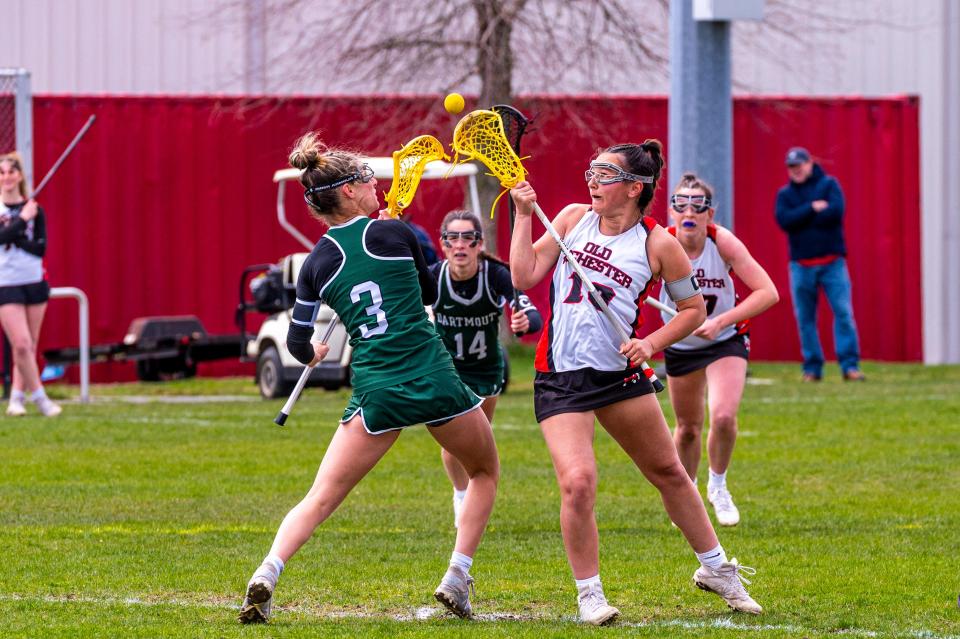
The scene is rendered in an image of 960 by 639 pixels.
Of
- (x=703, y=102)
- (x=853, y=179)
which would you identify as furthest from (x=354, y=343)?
(x=853, y=179)

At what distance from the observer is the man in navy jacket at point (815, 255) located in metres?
17.6

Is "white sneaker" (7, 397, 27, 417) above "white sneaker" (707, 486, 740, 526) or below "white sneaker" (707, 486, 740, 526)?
above

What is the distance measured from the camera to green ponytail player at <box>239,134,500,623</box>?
645 centimetres

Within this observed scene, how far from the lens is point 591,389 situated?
258 inches

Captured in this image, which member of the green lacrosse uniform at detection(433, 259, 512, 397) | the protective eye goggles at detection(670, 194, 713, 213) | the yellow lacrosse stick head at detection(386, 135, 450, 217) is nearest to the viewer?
the yellow lacrosse stick head at detection(386, 135, 450, 217)

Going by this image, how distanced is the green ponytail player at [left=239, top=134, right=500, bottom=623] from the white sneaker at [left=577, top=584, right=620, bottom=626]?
75 cm

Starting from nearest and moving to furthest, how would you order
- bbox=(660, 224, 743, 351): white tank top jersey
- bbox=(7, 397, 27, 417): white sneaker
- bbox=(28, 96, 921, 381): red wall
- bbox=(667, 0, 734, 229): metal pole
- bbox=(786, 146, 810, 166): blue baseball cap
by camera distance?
bbox=(660, 224, 743, 351): white tank top jersey → bbox=(7, 397, 27, 417): white sneaker → bbox=(667, 0, 734, 229): metal pole → bbox=(786, 146, 810, 166): blue baseball cap → bbox=(28, 96, 921, 381): red wall

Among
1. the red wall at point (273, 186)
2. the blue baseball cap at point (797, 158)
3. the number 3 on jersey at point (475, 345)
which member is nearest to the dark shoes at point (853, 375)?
the blue baseball cap at point (797, 158)

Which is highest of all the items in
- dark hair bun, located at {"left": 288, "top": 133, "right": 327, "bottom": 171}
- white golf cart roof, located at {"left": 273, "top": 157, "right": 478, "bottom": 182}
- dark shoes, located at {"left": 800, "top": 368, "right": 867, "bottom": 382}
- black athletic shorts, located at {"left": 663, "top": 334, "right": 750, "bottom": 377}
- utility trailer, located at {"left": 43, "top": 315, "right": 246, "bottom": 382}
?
white golf cart roof, located at {"left": 273, "top": 157, "right": 478, "bottom": 182}

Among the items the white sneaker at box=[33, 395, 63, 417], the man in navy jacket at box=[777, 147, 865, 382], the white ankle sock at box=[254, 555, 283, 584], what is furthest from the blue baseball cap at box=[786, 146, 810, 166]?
the white ankle sock at box=[254, 555, 283, 584]

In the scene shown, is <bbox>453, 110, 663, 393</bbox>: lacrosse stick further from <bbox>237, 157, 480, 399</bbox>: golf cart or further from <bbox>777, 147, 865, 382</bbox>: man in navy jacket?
<bbox>777, 147, 865, 382</bbox>: man in navy jacket

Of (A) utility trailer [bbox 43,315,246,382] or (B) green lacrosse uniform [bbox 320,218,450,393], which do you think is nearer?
(B) green lacrosse uniform [bbox 320,218,450,393]

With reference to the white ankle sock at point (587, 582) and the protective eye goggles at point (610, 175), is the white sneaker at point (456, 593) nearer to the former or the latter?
the white ankle sock at point (587, 582)

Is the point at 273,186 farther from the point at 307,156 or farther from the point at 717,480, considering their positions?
the point at 307,156
